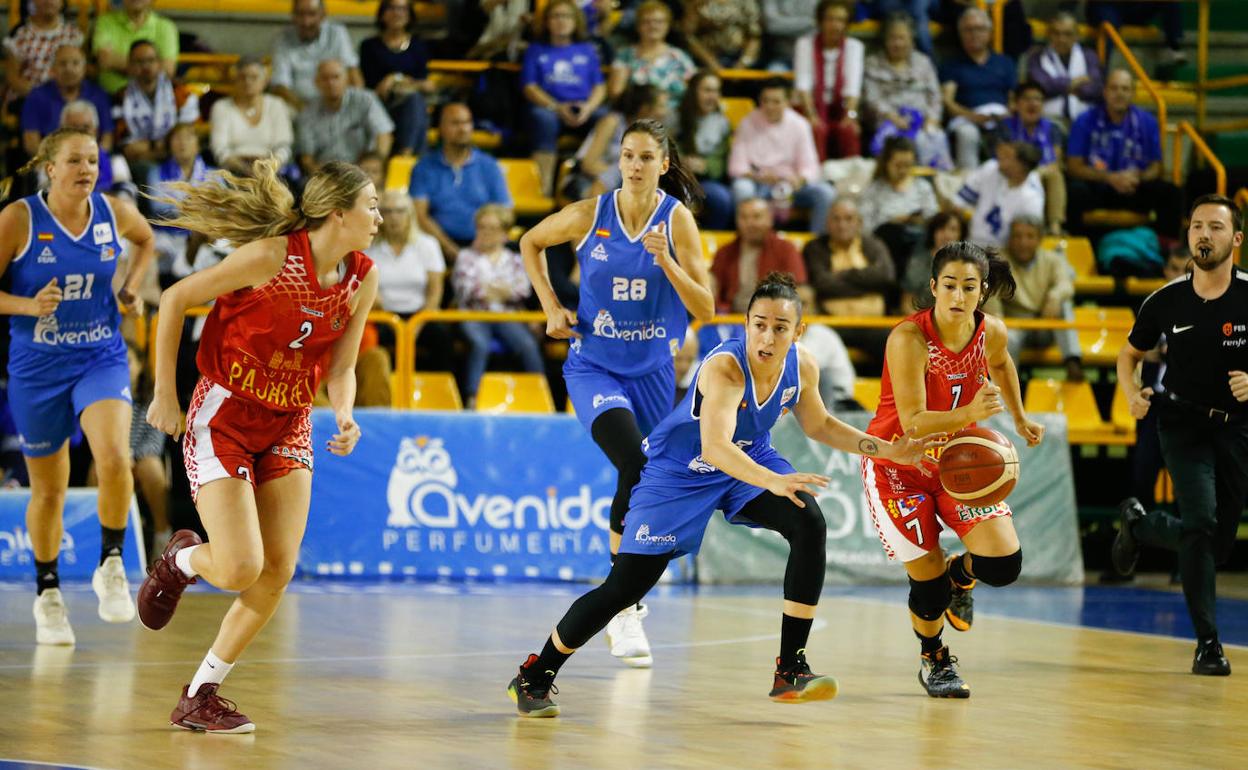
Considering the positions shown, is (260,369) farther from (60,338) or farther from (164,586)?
(60,338)

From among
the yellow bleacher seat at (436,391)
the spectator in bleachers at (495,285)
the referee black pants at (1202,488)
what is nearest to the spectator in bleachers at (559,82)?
the spectator in bleachers at (495,285)

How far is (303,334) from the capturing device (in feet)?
18.2

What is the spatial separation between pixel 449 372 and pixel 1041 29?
7.42 m

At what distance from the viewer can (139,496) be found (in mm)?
11086

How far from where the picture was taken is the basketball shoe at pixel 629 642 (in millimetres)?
7188

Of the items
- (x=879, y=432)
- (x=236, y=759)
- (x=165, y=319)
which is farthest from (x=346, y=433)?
(x=879, y=432)

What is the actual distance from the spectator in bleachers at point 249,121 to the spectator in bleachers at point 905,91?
15.9ft

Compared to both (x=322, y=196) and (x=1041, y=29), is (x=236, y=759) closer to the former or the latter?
(x=322, y=196)

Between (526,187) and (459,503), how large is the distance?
3751 mm

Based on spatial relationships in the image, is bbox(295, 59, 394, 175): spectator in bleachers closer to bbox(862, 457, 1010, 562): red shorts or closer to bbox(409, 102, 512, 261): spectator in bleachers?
bbox(409, 102, 512, 261): spectator in bleachers

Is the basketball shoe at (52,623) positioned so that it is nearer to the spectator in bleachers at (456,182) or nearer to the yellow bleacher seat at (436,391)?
the yellow bleacher seat at (436,391)

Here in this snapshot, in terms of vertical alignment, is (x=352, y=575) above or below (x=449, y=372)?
below

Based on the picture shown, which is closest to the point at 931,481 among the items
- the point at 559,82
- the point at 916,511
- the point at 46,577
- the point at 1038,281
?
the point at 916,511

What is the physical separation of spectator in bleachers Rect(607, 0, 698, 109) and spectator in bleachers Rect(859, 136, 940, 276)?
173cm
